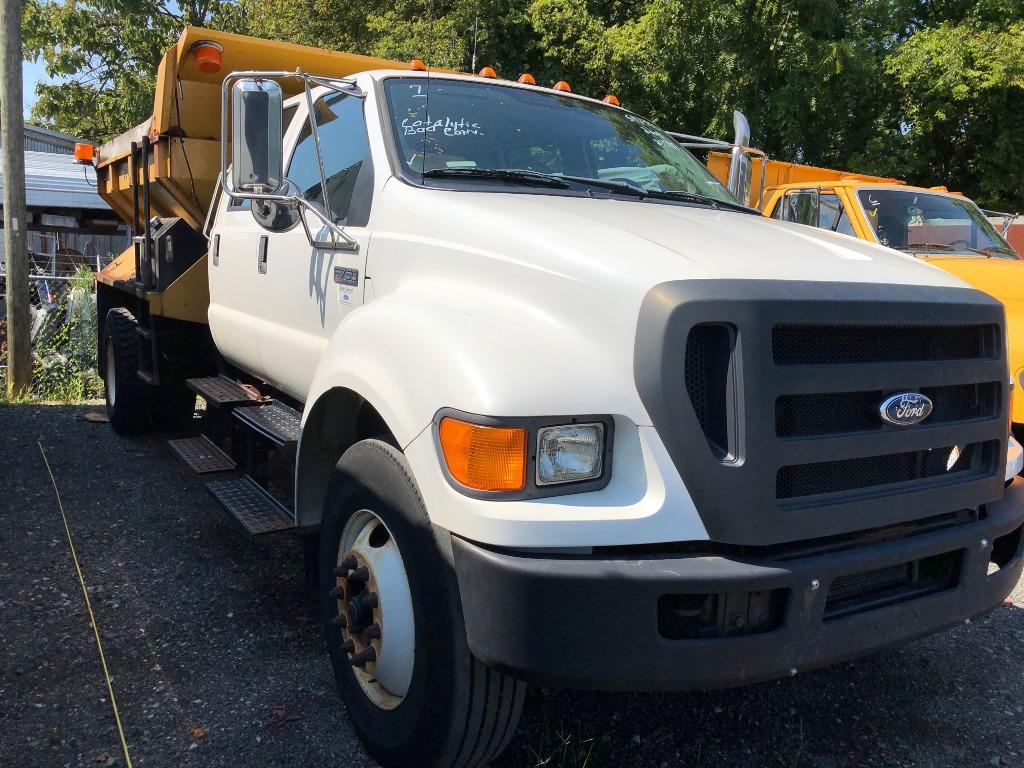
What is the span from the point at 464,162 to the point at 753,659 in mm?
2041

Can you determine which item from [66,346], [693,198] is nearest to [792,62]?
[66,346]

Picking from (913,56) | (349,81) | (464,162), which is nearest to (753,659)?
(464,162)

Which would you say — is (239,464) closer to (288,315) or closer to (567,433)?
(288,315)

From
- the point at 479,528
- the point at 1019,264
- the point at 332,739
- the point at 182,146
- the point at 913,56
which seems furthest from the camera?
the point at 913,56

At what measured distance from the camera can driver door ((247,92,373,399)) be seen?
10.8 feet

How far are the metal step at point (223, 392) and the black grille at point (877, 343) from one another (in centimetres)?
304

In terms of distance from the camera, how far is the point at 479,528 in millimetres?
2076

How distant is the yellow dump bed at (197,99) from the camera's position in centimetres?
524

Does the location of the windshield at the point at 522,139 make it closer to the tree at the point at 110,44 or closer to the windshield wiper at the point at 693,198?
the windshield wiper at the point at 693,198

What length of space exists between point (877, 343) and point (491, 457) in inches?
44.7

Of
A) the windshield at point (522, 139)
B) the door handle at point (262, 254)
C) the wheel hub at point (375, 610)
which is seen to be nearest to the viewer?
the wheel hub at point (375, 610)

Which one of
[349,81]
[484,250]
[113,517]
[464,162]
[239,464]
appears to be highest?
[349,81]

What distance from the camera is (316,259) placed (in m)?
3.50

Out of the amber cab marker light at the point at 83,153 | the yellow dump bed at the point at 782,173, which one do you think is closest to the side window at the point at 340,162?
the amber cab marker light at the point at 83,153
